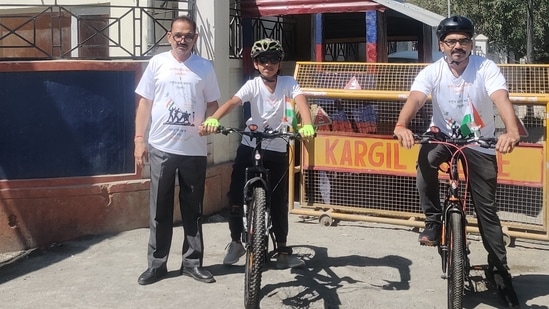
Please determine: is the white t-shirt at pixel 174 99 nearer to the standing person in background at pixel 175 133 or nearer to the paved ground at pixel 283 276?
the standing person in background at pixel 175 133

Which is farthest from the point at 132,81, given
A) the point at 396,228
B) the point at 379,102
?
the point at 396,228

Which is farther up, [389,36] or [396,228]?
[389,36]

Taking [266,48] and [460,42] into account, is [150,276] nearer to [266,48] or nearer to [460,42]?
[266,48]

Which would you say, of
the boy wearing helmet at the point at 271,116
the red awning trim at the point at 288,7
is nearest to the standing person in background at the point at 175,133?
the boy wearing helmet at the point at 271,116

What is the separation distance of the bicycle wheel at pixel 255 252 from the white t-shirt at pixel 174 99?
0.85 meters

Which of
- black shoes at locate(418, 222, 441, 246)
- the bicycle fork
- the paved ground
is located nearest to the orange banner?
the paved ground

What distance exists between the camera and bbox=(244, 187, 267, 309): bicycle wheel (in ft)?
14.9

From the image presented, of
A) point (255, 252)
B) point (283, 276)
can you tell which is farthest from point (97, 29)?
point (255, 252)

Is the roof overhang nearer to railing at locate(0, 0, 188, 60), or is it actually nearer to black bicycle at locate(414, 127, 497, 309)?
railing at locate(0, 0, 188, 60)

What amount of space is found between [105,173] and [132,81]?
986 mm

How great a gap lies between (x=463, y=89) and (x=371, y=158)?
260 centimetres

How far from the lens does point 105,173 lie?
22.6ft

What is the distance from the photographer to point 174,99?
17.0 feet

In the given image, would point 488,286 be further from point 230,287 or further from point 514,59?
point 514,59
